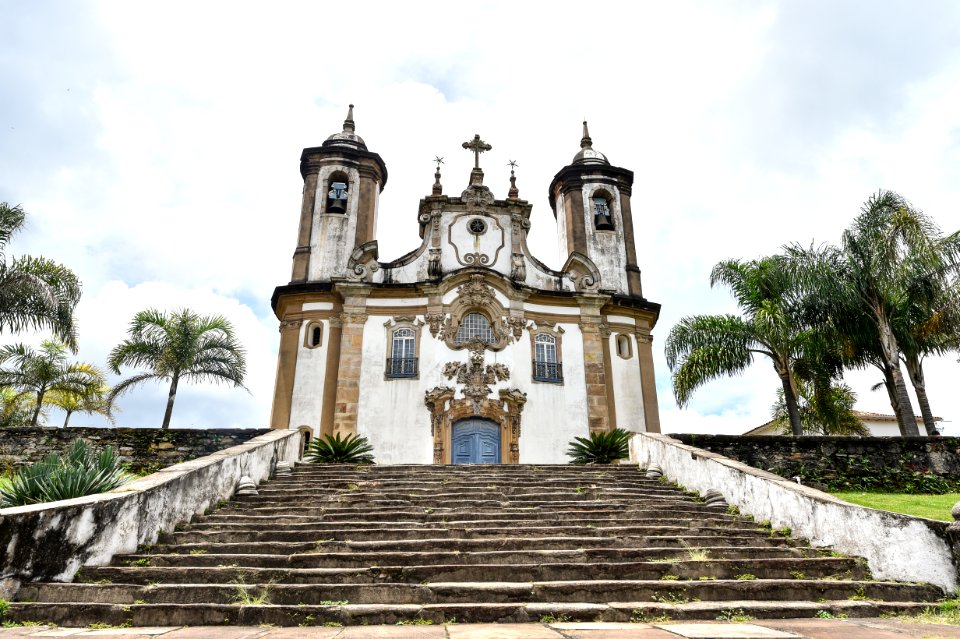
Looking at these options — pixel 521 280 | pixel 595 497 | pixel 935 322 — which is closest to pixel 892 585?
pixel 595 497

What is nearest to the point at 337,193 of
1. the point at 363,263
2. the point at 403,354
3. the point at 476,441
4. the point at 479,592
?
the point at 363,263

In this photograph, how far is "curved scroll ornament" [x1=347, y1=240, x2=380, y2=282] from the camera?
58.1 ft

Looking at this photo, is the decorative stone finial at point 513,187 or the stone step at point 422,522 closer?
the stone step at point 422,522

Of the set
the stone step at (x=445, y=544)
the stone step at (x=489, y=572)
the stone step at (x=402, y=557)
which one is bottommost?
the stone step at (x=489, y=572)

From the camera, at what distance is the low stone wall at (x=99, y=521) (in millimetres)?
4980

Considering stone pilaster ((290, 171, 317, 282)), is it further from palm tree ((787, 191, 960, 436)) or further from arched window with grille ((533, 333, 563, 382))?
palm tree ((787, 191, 960, 436))

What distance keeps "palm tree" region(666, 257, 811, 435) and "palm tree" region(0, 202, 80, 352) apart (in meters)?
14.6

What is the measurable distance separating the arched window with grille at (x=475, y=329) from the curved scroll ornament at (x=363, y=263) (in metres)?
2.96

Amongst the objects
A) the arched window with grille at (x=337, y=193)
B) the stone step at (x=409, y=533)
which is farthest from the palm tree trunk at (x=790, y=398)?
the arched window with grille at (x=337, y=193)

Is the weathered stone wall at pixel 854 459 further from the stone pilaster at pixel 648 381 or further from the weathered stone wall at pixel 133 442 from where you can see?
the weathered stone wall at pixel 133 442

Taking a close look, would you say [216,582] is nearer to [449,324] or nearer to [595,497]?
[595,497]

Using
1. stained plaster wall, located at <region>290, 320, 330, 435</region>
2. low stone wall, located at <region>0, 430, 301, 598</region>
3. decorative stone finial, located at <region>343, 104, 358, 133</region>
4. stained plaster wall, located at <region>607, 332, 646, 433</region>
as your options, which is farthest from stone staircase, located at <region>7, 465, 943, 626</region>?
decorative stone finial, located at <region>343, 104, 358, 133</region>

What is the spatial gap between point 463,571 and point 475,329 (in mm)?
11712

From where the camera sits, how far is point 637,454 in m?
11.6
